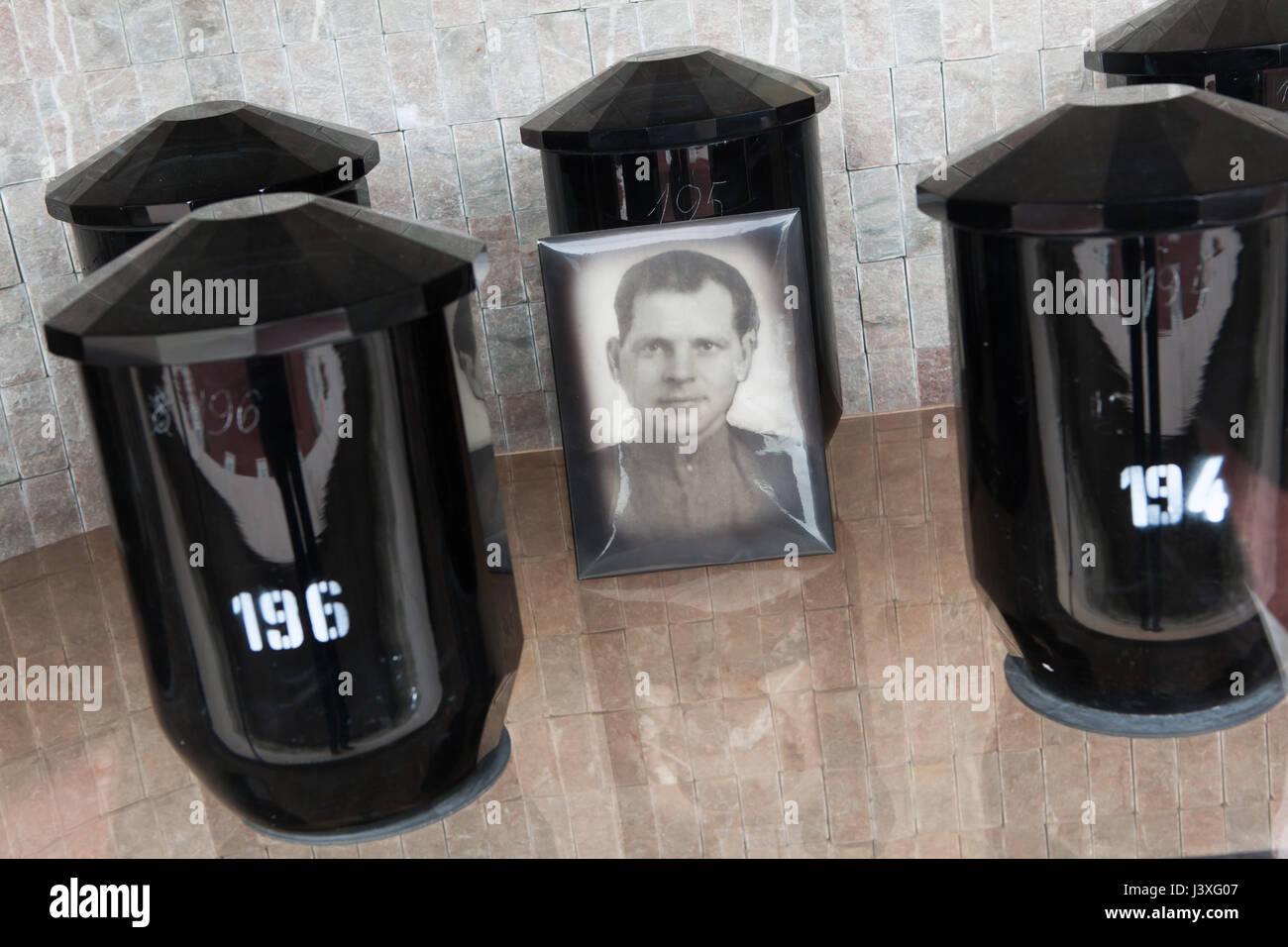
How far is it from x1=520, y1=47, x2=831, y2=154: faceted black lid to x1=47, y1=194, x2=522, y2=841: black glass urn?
2.69ft

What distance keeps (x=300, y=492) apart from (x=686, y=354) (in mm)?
1087

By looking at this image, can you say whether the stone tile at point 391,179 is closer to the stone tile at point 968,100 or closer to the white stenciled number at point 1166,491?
the stone tile at point 968,100

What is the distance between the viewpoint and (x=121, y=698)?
2.81 metres

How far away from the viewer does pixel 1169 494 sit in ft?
6.91

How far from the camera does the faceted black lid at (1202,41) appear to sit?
292 cm

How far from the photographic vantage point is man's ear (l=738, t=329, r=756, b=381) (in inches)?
114

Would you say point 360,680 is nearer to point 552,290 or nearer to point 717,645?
point 717,645

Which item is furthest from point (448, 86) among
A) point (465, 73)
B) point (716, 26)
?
point (716, 26)

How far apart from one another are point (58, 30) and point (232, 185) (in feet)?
3.05

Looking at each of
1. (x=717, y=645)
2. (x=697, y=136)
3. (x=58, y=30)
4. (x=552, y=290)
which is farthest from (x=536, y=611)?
(x=58, y=30)

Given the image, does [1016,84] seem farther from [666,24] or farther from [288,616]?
[288,616]

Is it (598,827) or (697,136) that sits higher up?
(697,136)

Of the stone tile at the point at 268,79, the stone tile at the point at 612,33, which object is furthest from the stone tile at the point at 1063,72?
the stone tile at the point at 268,79

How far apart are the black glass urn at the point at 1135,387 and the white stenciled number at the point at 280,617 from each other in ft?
3.57
